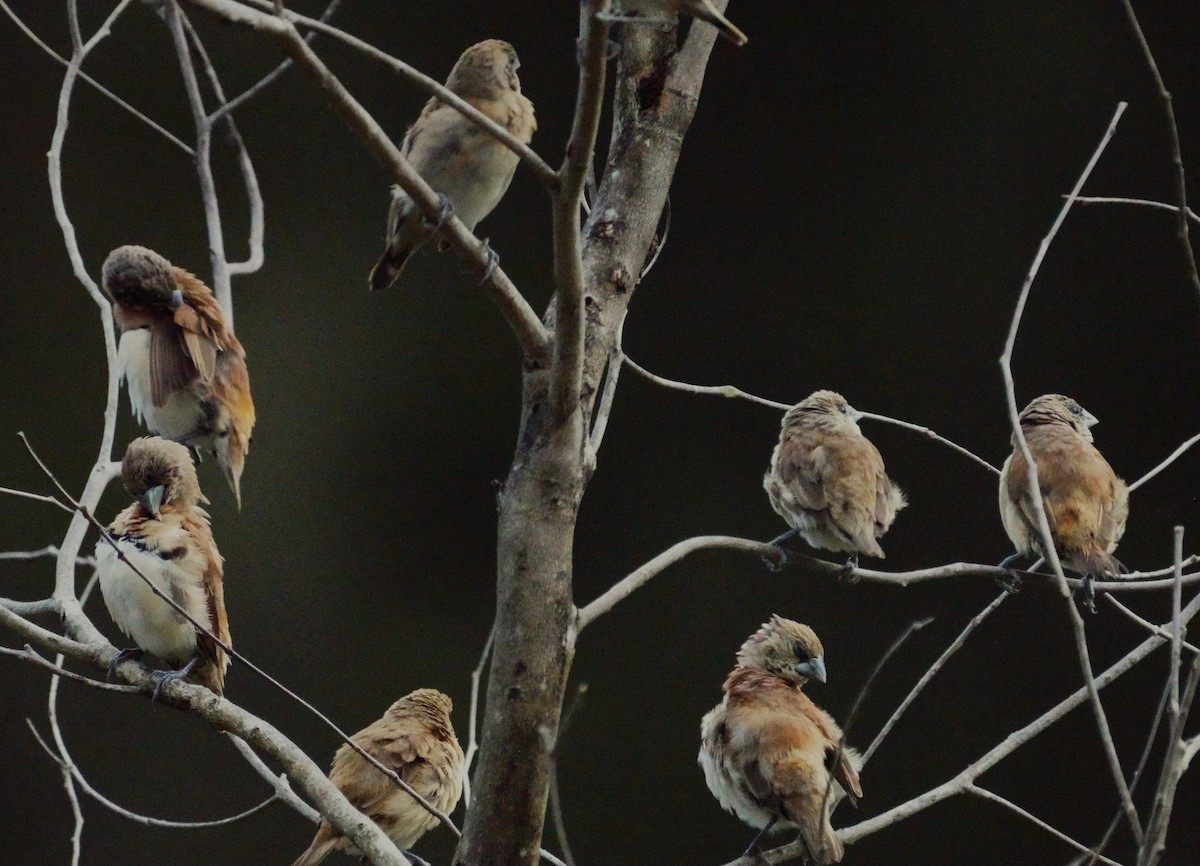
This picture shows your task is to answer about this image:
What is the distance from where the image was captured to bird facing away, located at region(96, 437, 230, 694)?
277 centimetres

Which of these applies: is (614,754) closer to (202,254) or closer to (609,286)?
(202,254)

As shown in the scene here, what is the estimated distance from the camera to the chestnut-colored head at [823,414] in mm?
3486

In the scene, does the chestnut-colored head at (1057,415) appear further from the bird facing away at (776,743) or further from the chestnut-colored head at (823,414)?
the bird facing away at (776,743)

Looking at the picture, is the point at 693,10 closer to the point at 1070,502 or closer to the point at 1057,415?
the point at 1070,502

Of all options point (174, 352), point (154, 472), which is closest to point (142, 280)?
point (174, 352)

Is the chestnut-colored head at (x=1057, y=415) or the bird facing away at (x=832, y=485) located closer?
the bird facing away at (x=832, y=485)

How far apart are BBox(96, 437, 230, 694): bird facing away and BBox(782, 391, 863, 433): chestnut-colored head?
4.82 feet

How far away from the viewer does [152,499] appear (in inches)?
111

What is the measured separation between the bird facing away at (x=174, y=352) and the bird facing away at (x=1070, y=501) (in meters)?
1.76

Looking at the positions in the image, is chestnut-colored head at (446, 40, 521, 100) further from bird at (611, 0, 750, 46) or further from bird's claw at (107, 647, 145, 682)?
bird's claw at (107, 647, 145, 682)

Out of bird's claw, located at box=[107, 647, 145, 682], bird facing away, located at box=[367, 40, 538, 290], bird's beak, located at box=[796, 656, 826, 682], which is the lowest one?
bird's beak, located at box=[796, 656, 826, 682]

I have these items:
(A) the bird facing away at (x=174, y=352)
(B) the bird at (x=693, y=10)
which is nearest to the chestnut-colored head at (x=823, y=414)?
(B) the bird at (x=693, y=10)

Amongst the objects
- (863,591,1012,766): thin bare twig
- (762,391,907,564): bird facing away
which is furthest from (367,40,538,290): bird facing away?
(863,591,1012,766): thin bare twig

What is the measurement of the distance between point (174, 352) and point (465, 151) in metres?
0.77
